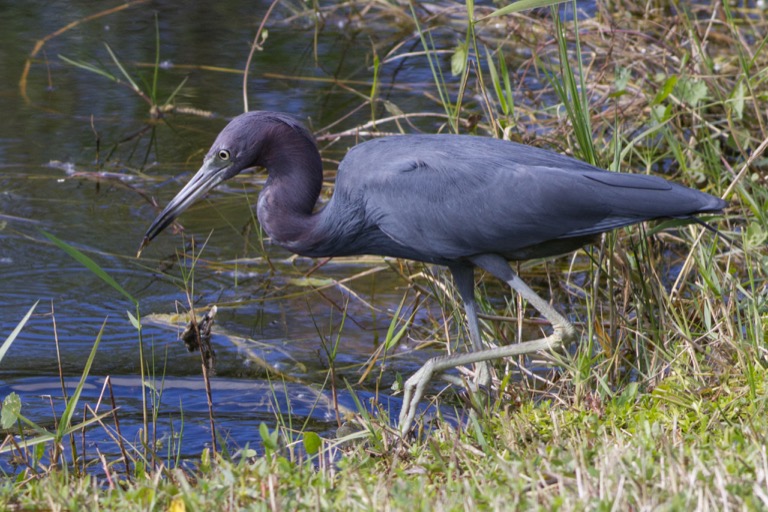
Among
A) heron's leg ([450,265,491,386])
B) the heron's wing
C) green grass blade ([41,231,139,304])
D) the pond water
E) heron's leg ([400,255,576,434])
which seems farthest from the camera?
the pond water

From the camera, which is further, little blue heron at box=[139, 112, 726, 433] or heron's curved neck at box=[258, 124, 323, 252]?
heron's curved neck at box=[258, 124, 323, 252]

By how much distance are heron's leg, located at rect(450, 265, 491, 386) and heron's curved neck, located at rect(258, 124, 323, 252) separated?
0.64 metres

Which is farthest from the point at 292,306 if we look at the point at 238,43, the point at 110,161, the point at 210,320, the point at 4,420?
the point at 238,43

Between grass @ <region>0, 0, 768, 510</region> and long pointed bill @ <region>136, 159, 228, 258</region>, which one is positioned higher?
long pointed bill @ <region>136, 159, 228, 258</region>

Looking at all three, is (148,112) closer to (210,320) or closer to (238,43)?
(238,43)

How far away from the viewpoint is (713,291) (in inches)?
177

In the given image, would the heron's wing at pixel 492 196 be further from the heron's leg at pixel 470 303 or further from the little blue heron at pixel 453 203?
the heron's leg at pixel 470 303

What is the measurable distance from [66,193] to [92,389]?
8.51 feet

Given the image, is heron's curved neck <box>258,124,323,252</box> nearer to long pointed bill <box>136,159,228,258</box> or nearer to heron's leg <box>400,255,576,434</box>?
long pointed bill <box>136,159,228,258</box>

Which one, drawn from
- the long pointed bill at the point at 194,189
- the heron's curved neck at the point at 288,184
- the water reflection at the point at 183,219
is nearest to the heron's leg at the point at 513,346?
the water reflection at the point at 183,219

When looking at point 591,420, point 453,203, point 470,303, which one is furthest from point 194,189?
point 591,420

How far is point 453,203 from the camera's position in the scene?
4145 mm

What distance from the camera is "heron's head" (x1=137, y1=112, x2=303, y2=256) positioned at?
→ 4421 mm

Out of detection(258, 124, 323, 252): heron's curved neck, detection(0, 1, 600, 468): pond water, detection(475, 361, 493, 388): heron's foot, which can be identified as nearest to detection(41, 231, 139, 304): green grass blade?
detection(0, 1, 600, 468): pond water
